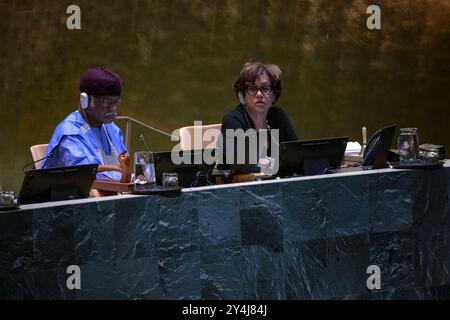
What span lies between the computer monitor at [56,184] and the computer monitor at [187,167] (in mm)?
293

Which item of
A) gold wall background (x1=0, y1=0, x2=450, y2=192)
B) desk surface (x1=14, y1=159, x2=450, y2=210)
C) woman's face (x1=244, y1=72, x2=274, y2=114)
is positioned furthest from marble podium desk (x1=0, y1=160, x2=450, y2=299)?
gold wall background (x1=0, y1=0, x2=450, y2=192)

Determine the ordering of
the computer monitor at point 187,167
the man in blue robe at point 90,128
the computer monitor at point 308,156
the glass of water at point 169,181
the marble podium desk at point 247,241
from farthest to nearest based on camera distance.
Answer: the man in blue robe at point 90,128, the computer monitor at point 308,156, the computer monitor at point 187,167, the glass of water at point 169,181, the marble podium desk at point 247,241

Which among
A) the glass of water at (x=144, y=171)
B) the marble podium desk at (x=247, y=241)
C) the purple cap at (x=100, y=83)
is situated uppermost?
the purple cap at (x=100, y=83)

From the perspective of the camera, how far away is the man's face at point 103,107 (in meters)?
4.74

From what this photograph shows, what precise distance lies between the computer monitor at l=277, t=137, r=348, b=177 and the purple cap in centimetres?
105

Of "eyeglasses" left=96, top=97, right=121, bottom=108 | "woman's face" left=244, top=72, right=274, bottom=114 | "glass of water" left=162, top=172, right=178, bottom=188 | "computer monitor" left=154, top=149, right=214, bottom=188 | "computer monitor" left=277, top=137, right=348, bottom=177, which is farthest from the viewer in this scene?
"woman's face" left=244, top=72, right=274, bottom=114

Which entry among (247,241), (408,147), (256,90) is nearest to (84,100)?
(256,90)

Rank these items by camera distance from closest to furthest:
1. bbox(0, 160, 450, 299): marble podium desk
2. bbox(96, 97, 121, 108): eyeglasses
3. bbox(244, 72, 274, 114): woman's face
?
bbox(0, 160, 450, 299): marble podium desk
bbox(96, 97, 121, 108): eyeglasses
bbox(244, 72, 274, 114): woman's face

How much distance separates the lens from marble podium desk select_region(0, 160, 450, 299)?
3.46 meters

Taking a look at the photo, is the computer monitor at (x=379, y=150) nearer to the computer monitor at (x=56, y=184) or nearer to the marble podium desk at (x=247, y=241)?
the marble podium desk at (x=247, y=241)

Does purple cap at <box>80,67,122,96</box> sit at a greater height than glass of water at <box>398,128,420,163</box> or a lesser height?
greater

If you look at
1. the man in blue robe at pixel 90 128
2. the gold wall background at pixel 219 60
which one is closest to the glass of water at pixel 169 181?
the man in blue robe at pixel 90 128

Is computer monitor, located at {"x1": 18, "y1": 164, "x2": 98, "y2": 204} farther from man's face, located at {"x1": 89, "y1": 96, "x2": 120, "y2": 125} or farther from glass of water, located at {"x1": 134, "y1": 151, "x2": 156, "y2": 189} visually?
man's face, located at {"x1": 89, "y1": 96, "x2": 120, "y2": 125}

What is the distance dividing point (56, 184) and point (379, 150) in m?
1.57
